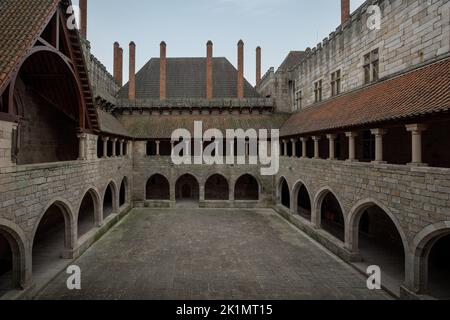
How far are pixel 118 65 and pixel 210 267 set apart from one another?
850 inches

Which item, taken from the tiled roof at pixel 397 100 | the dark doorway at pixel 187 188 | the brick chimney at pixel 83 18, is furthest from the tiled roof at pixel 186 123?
the tiled roof at pixel 397 100

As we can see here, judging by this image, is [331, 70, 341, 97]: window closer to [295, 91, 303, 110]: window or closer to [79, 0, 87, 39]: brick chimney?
[295, 91, 303, 110]: window

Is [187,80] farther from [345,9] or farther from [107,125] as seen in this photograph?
[345,9]

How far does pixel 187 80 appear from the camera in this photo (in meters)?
25.3

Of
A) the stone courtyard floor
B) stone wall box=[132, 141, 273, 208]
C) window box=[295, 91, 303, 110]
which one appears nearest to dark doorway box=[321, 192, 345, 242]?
the stone courtyard floor

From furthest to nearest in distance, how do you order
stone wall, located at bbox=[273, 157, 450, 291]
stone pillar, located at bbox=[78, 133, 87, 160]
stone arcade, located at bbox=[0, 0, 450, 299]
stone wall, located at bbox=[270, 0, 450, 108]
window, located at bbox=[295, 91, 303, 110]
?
1. window, located at bbox=[295, 91, 303, 110]
2. stone pillar, located at bbox=[78, 133, 87, 160]
3. stone wall, located at bbox=[270, 0, 450, 108]
4. stone arcade, located at bbox=[0, 0, 450, 299]
5. stone wall, located at bbox=[273, 157, 450, 291]

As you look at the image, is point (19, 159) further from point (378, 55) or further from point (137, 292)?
point (378, 55)

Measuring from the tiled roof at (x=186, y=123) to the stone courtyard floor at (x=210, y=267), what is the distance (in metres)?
8.73

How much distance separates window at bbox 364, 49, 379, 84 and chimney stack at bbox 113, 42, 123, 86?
20321mm

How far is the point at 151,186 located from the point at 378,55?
2007cm

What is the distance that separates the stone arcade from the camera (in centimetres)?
749

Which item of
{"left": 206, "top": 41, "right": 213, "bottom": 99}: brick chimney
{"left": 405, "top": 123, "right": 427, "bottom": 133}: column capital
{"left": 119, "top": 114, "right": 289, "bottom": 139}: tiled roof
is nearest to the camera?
{"left": 405, "top": 123, "right": 427, "bottom": 133}: column capital
